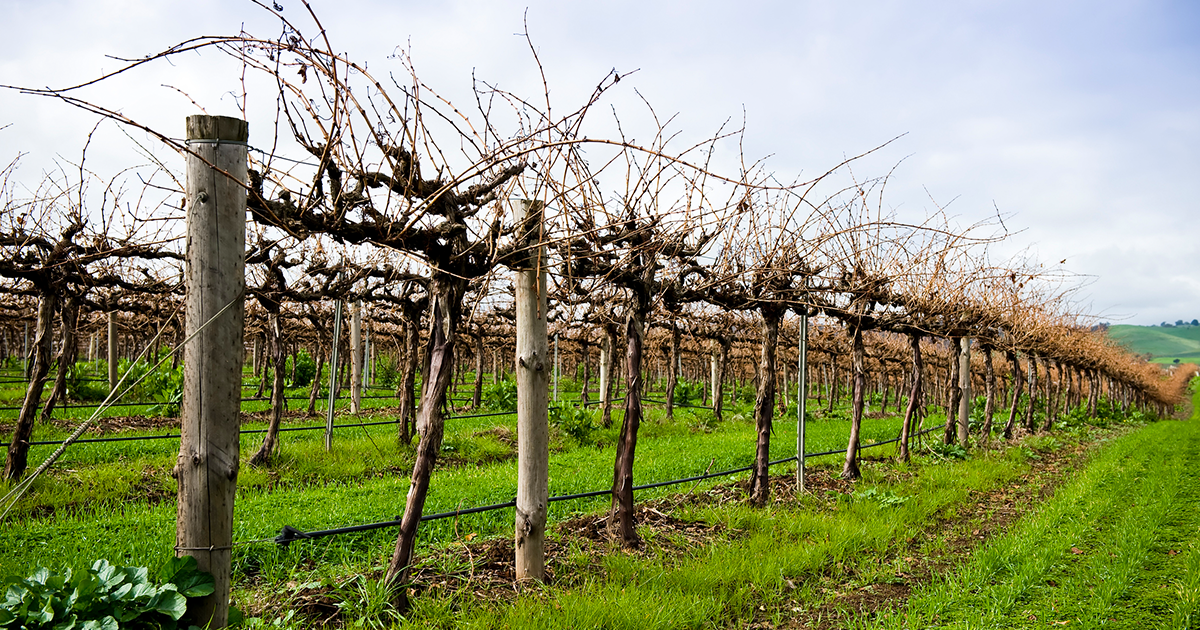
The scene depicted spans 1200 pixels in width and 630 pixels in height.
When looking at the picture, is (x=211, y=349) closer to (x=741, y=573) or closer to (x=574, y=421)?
(x=741, y=573)

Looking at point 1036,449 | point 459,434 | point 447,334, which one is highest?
point 447,334

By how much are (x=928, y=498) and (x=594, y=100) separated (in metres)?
7.00

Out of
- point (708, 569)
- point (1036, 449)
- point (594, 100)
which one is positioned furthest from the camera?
point (1036, 449)

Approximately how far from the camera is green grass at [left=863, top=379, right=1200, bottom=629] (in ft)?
14.7

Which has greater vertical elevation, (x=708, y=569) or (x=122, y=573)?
(x=122, y=573)

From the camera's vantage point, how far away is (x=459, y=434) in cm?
1203

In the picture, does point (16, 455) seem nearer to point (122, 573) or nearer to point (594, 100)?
point (122, 573)

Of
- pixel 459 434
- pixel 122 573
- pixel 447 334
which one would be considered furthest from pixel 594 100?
pixel 459 434

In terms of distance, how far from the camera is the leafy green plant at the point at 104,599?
8.30 feet

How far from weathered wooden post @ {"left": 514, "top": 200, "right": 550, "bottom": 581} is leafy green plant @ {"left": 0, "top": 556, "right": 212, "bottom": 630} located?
197 centimetres

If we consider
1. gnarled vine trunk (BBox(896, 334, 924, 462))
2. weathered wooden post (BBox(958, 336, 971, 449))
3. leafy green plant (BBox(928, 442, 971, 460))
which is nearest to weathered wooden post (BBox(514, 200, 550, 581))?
gnarled vine trunk (BBox(896, 334, 924, 462))

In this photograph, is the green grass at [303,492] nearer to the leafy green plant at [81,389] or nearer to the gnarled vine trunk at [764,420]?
the gnarled vine trunk at [764,420]

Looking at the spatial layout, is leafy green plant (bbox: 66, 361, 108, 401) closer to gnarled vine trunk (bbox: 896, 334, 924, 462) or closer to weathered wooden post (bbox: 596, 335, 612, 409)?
weathered wooden post (bbox: 596, 335, 612, 409)

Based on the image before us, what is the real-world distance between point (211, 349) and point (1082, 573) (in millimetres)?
6930
